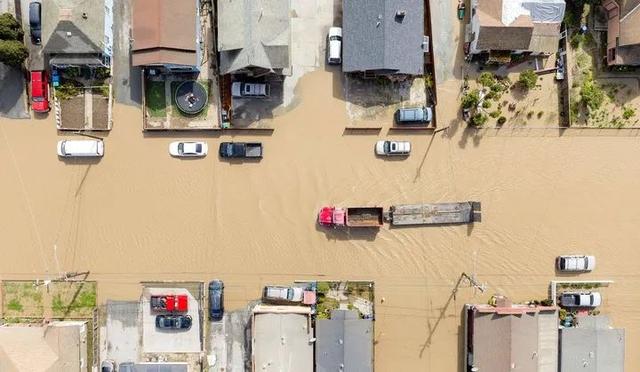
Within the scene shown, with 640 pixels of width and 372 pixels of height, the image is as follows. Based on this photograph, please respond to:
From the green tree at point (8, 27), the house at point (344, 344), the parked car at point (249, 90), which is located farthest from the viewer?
the parked car at point (249, 90)

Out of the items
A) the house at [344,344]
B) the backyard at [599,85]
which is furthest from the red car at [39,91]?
the backyard at [599,85]

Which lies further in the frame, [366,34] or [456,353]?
[456,353]

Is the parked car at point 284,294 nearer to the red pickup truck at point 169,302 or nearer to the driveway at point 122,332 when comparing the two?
the red pickup truck at point 169,302

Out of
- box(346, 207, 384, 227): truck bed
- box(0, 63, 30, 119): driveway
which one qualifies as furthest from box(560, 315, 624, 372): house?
box(0, 63, 30, 119): driveway

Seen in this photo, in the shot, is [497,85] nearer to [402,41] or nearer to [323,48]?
[402,41]

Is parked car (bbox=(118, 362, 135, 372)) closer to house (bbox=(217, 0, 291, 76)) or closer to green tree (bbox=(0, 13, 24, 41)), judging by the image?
house (bbox=(217, 0, 291, 76))

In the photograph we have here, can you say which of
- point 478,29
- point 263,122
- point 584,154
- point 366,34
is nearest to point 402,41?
point 366,34

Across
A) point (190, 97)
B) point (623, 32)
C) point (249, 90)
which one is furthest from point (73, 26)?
point (623, 32)
